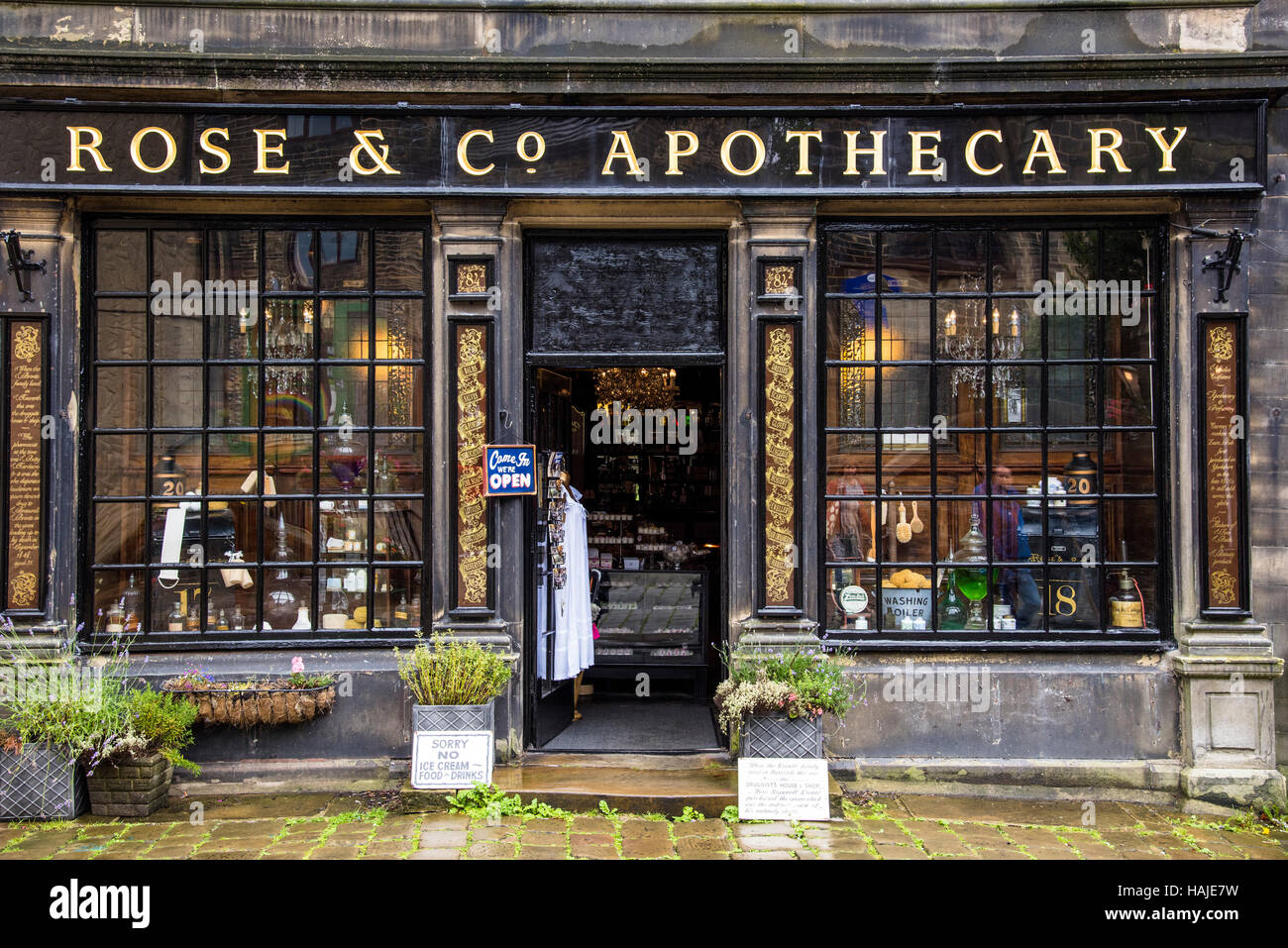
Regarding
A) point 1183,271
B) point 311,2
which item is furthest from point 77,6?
point 1183,271

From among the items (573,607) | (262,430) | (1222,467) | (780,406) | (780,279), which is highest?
(780,279)

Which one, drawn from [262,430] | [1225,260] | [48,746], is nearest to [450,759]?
[48,746]

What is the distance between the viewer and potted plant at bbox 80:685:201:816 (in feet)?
21.5

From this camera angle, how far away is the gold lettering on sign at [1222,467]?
23.6 feet

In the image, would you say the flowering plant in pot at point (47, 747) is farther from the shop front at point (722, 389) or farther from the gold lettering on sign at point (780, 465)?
the gold lettering on sign at point (780, 465)

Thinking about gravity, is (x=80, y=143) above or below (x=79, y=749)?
above

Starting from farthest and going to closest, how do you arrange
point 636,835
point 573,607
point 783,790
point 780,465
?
point 573,607
point 780,465
point 783,790
point 636,835

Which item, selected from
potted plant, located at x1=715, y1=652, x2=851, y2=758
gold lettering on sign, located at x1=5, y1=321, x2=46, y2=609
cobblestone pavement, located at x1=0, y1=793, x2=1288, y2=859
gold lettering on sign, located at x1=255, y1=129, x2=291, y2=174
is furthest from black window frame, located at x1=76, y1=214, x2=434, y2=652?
potted plant, located at x1=715, y1=652, x2=851, y2=758

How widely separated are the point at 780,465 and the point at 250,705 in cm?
437

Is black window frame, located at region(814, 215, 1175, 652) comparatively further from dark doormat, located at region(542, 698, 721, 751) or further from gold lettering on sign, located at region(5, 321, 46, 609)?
gold lettering on sign, located at region(5, 321, 46, 609)

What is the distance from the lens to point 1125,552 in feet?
24.7

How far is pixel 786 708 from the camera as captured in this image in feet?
21.7

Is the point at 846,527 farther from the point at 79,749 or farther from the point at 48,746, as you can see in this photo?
the point at 48,746

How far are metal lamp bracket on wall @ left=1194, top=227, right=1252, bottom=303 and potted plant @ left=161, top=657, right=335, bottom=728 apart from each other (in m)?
7.41
